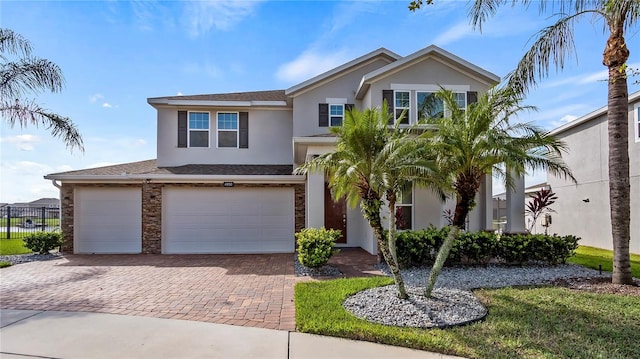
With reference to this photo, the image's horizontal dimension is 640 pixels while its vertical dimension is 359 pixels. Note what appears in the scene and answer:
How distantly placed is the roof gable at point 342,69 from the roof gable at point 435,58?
1.84 m

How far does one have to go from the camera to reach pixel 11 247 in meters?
14.4

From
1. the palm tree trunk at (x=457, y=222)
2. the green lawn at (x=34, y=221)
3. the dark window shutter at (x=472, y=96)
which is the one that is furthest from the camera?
the green lawn at (x=34, y=221)

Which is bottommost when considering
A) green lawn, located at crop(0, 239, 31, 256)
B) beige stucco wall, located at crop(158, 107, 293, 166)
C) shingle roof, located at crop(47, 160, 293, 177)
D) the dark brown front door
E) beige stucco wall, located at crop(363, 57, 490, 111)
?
green lawn, located at crop(0, 239, 31, 256)

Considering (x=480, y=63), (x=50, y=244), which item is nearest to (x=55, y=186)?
(x=50, y=244)

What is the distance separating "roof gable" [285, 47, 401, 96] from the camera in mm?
14250

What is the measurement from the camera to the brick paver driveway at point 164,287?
6020 mm

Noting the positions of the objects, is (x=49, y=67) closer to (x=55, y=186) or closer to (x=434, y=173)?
(x=55, y=186)

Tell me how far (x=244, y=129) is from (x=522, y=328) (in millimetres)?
12597

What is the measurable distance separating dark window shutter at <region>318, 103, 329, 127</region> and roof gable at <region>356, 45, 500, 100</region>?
2.10 m

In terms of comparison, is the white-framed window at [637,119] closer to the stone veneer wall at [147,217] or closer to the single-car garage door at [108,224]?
the stone veneer wall at [147,217]

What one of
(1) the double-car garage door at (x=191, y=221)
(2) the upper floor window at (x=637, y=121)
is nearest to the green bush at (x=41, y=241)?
(1) the double-car garage door at (x=191, y=221)

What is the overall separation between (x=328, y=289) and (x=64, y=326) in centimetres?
452

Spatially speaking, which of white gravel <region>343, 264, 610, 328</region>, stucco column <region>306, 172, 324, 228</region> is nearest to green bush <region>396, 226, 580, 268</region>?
white gravel <region>343, 264, 610, 328</region>

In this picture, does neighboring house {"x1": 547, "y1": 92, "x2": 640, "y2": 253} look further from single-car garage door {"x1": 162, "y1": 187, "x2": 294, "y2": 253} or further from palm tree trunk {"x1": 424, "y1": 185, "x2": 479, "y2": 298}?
single-car garage door {"x1": 162, "y1": 187, "x2": 294, "y2": 253}
